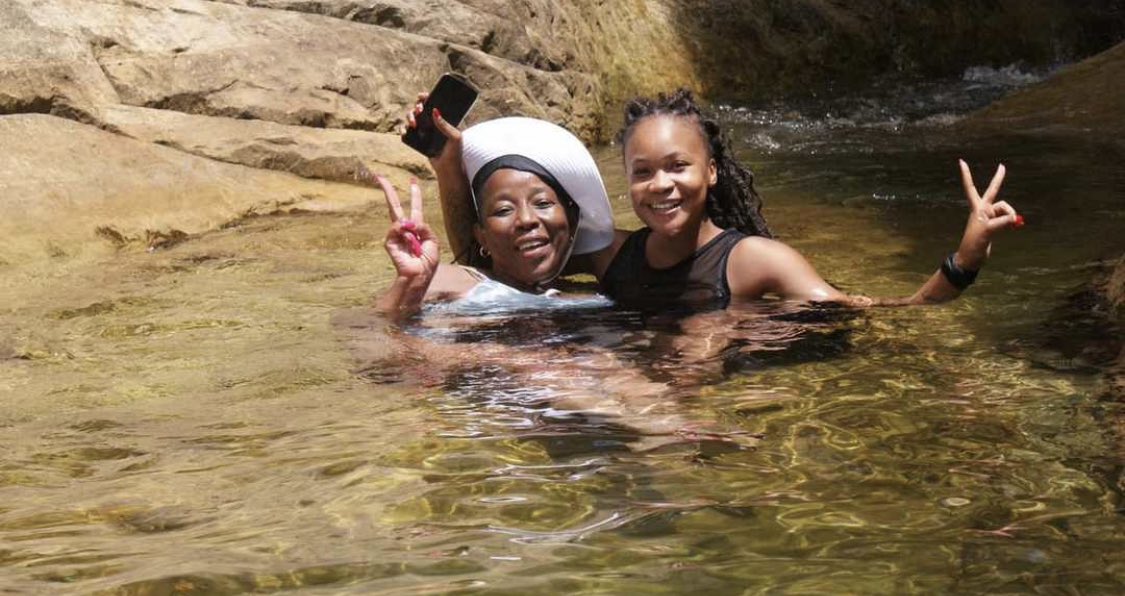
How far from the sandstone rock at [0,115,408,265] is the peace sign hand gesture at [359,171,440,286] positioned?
226cm

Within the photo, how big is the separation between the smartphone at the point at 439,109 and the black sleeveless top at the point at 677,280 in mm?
827

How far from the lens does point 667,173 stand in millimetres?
4621

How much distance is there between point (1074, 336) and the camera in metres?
4.07

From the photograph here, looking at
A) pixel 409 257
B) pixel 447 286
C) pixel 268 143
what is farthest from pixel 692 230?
pixel 268 143

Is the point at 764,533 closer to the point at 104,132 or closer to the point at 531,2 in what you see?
the point at 104,132

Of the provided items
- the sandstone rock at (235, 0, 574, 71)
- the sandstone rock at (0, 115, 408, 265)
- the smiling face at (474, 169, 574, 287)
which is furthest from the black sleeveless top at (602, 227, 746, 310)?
the sandstone rock at (235, 0, 574, 71)

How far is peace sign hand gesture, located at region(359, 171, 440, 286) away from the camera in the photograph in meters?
4.54

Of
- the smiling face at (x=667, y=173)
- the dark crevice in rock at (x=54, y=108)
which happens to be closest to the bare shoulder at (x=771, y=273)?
the smiling face at (x=667, y=173)

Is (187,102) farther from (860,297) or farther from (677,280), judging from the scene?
(860,297)

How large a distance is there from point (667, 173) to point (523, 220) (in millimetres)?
560

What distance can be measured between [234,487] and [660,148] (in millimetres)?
2224

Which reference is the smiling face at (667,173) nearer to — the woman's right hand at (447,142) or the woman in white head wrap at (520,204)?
the woman in white head wrap at (520,204)

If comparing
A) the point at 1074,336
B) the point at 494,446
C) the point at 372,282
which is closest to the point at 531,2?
the point at 372,282

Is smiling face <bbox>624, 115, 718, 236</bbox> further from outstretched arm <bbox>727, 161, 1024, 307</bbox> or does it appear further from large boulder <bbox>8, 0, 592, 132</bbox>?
large boulder <bbox>8, 0, 592, 132</bbox>
